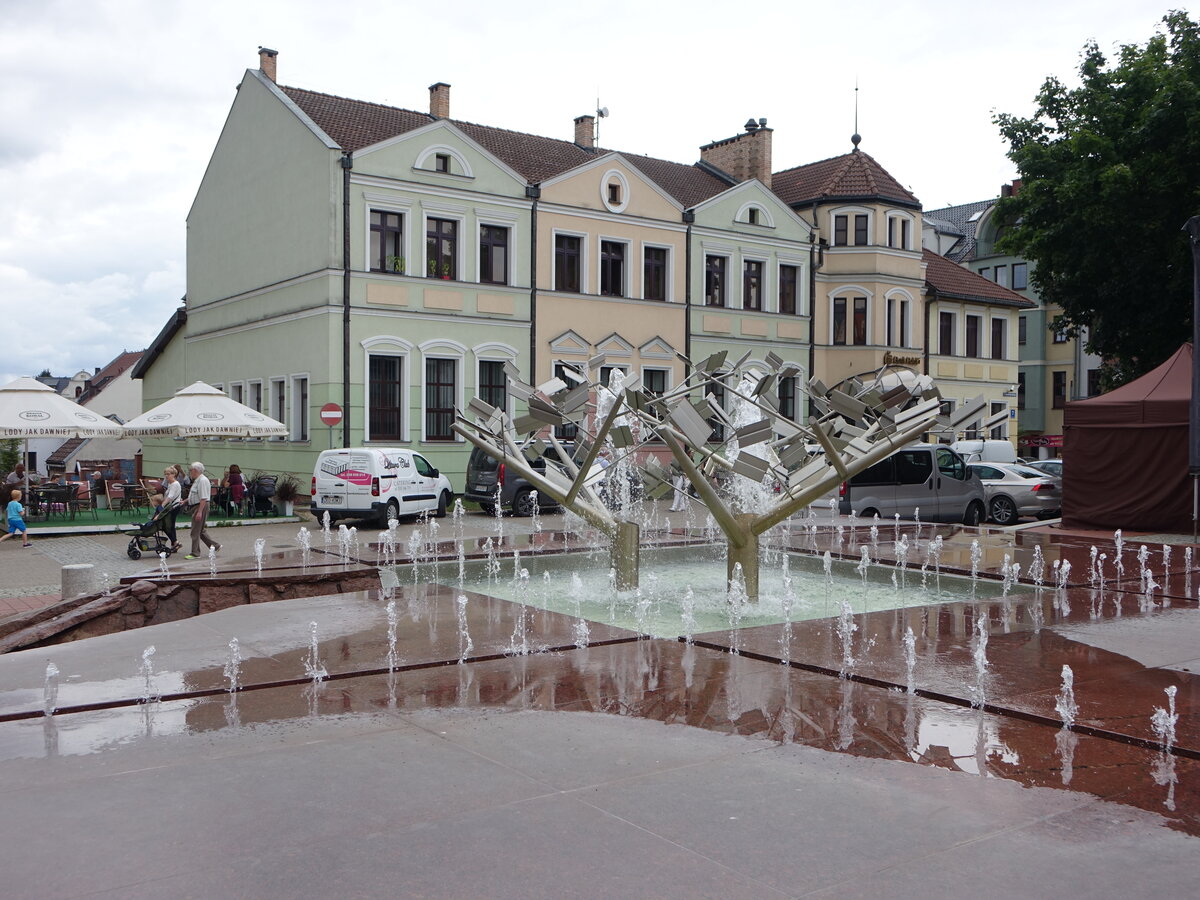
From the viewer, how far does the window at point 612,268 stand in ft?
105

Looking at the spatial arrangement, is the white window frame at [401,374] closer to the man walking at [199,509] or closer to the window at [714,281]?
the window at [714,281]

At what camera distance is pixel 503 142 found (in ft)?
111

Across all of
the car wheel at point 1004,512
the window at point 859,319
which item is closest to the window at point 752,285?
the window at point 859,319

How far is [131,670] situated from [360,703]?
6.40 feet

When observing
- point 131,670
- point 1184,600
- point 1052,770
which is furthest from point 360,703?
point 1184,600

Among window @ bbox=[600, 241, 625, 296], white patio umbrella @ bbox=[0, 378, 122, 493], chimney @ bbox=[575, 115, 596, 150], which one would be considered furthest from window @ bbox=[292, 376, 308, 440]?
chimney @ bbox=[575, 115, 596, 150]

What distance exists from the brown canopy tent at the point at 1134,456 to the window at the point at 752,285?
16.2 metres

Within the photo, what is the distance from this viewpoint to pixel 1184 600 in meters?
10.8

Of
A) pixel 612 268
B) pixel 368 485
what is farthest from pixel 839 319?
pixel 368 485

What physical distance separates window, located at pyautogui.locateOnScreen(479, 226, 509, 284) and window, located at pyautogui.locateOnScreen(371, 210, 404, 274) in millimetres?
2432

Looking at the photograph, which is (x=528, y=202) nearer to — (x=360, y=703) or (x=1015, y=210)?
(x=1015, y=210)

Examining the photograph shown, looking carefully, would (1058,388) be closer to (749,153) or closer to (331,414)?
(749,153)

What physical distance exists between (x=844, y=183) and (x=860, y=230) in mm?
1680

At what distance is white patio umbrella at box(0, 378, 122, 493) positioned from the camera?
21766 mm
